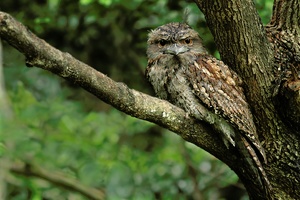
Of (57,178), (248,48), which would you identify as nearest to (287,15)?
(248,48)

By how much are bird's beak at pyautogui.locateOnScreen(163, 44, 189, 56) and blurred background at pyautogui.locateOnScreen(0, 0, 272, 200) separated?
59cm

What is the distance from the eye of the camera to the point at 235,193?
6.40m

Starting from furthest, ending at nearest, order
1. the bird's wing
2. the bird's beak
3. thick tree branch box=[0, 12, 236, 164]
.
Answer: the bird's beak, the bird's wing, thick tree branch box=[0, 12, 236, 164]

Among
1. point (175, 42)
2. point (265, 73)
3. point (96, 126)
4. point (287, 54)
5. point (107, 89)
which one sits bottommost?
point (107, 89)

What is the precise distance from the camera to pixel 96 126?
19.2 ft

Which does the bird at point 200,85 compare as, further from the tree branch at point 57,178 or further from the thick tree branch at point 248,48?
the tree branch at point 57,178

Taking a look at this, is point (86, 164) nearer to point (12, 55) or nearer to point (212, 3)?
point (12, 55)

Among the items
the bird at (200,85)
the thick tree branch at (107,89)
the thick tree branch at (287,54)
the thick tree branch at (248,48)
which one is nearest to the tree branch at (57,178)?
the bird at (200,85)

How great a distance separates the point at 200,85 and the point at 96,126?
2.13 m

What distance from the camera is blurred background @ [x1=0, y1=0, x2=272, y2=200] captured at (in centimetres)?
509

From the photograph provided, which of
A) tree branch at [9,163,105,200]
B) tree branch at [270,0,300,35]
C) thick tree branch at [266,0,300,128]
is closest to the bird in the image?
thick tree branch at [266,0,300,128]

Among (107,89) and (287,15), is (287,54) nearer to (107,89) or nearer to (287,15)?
(287,15)

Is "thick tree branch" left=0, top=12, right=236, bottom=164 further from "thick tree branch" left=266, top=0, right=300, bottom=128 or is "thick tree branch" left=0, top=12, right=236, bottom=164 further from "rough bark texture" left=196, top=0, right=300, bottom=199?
"thick tree branch" left=266, top=0, right=300, bottom=128

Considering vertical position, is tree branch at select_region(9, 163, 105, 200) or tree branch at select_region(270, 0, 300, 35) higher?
tree branch at select_region(270, 0, 300, 35)
